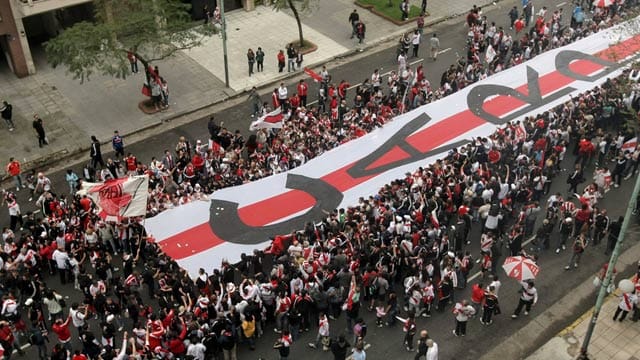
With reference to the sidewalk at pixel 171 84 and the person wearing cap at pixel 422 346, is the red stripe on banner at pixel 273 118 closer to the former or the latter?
the sidewalk at pixel 171 84

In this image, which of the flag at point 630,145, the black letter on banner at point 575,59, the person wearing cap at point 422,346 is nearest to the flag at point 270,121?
the person wearing cap at point 422,346

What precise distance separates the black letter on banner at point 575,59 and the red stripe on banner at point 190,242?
61.2 feet

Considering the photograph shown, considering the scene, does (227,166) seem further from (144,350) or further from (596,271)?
(596,271)

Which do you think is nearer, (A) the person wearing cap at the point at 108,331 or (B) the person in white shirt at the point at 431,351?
(B) the person in white shirt at the point at 431,351

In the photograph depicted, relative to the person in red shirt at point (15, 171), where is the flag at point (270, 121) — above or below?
above

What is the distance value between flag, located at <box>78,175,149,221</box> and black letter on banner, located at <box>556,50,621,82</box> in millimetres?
20089

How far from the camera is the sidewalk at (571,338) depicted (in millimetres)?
19594

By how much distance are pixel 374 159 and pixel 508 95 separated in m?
7.87

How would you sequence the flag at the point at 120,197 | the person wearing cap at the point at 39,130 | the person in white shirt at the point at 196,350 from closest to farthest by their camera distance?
the person in white shirt at the point at 196,350 < the flag at the point at 120,197 < the person wearing cap at the point at 39,130

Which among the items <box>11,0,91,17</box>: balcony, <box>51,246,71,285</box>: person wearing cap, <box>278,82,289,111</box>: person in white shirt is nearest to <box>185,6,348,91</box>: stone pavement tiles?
<box>278,82,289,111</box>: person in white shirt

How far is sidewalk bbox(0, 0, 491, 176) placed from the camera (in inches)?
1171

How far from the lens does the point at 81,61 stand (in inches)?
1091

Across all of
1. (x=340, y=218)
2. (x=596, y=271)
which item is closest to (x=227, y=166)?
(x=340, y=218)

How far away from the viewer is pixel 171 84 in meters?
33.4
